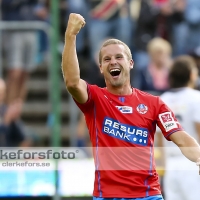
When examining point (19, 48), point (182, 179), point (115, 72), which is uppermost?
point (115, 72)

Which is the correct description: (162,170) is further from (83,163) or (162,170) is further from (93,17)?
(93,17)

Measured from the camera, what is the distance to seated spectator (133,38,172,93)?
9.51m

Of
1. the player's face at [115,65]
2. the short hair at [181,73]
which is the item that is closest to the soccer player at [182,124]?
the short hair at [181,73]

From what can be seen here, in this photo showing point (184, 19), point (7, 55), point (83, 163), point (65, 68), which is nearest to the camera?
point (65, 68)

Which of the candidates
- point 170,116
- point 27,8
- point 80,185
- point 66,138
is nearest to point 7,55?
point 27,8

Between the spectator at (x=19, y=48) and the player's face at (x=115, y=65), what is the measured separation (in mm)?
4079

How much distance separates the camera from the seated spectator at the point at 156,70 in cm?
951

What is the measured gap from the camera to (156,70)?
9.62m

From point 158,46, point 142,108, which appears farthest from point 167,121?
point 158,46

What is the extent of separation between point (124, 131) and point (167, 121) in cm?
34

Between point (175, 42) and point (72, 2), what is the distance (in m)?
1.62

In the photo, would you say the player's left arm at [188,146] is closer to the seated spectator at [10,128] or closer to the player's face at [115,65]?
the player's face at [115,65]

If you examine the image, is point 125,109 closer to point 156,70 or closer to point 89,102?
point 89,102

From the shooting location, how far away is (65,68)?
4.82 metres
